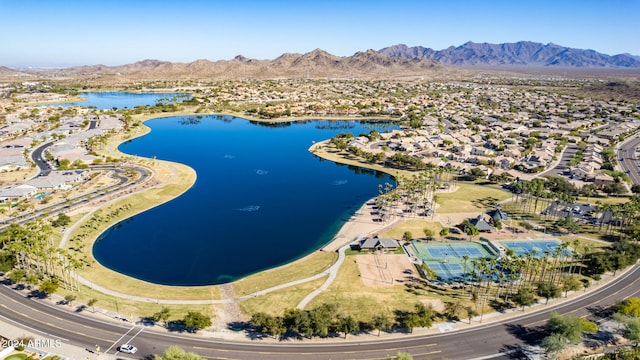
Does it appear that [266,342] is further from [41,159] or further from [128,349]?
[41,159]

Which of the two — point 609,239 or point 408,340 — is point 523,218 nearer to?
point 609,239

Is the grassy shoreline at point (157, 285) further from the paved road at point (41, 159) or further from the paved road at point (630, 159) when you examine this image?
the paved road at point (630, 159)

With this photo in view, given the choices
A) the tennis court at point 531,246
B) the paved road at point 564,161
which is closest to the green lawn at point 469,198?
the tennis court at point 531,246

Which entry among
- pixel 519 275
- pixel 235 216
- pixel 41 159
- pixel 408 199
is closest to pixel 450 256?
pixel 519 275

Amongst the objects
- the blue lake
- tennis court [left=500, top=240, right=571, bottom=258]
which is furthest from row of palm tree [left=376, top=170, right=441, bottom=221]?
tennis court [left=500, top=240, right=571, bottom=258]

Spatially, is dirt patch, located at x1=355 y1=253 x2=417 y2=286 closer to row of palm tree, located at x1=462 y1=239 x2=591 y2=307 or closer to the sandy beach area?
the sandy beach area

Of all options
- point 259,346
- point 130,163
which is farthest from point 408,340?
point 130,163
